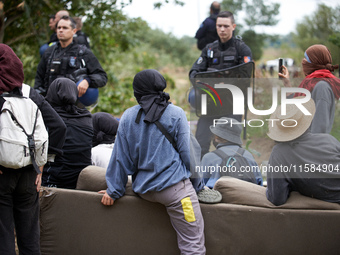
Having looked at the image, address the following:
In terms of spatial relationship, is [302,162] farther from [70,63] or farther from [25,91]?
[70,63]

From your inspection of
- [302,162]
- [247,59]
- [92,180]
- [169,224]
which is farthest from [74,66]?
[302,162]

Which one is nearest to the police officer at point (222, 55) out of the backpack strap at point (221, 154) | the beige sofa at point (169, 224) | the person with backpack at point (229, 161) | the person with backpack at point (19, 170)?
the person with backpack at point (229, 161)

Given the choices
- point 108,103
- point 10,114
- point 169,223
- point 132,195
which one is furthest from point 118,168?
point 108,103

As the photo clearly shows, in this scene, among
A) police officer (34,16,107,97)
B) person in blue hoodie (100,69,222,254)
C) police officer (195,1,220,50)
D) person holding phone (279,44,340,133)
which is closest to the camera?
person in blue hoodie (100,69,222,254)

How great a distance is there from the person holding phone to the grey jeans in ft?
4.89

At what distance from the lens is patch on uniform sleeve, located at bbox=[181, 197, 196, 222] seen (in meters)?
3.32

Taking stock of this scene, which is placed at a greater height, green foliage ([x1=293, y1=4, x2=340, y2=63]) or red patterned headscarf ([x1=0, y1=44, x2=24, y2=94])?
green foliage ([x1=293, y1=4, x2=340, y2=63])

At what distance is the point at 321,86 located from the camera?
161 inches

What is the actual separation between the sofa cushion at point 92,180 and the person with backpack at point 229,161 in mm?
835

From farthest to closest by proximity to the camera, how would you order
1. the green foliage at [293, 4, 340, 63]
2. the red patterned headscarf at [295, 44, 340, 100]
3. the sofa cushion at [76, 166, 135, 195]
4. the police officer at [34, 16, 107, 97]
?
the green foliage at [293, 4, 340, 63]
the police officer at [34, 16, 107, 97]
the red patterned headscarf at [295, 44, 340, 100]
the sofa cushion at [76, 166, 135, 195]

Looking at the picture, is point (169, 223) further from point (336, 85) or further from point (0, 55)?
point (336, 85)

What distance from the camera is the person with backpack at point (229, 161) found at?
13.3ft

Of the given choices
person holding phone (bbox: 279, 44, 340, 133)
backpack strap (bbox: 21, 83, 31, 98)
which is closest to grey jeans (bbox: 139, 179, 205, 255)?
backpack strap (bbox: 21, 83, 31, 98)

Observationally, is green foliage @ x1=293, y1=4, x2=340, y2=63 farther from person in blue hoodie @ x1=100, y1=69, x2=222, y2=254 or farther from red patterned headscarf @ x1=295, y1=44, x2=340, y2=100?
person in blue hoodie @ x1=100, y1=69, x2=222, y2=254
